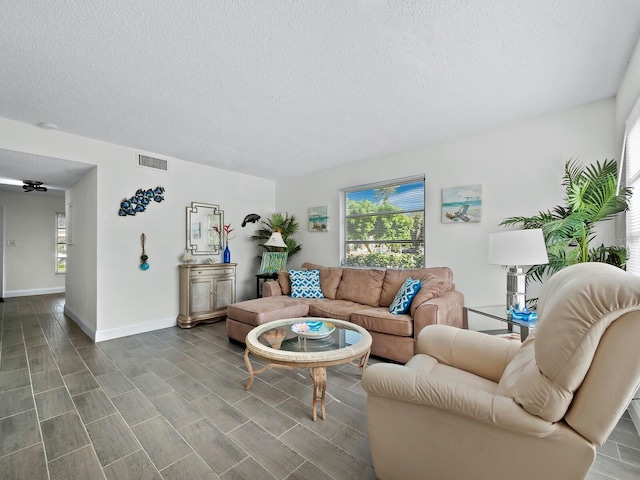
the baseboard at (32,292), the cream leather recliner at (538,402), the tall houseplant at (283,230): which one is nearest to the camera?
the cream leather recliner at (538,402)

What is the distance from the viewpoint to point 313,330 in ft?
7.99

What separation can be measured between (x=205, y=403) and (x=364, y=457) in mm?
1247

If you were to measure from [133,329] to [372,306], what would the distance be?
10.6 feet

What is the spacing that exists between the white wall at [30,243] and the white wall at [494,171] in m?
7.65

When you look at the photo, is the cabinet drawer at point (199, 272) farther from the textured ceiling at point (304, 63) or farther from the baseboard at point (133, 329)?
the textured ceiling at point (304, 63)

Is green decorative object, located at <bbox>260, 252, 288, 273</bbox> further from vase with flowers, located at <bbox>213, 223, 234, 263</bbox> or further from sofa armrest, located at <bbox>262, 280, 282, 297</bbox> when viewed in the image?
sofa armrest, located at <bbox>262, 280, 282, 297</bbox>

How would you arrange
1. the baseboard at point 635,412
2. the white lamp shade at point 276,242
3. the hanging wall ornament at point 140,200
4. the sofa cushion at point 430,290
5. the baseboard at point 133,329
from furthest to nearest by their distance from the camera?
the white lamp shade at point 276,242
the hanging wall ornament at point 140,200
the baseboard at point 133,329
the sofa cushion at point 430,290
the baseboard at point 635,412

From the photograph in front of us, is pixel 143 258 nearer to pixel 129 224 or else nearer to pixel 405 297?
pixel 129 224

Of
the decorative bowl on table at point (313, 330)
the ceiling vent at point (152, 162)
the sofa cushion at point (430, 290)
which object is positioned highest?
the ceiling vent at point (152, 162)

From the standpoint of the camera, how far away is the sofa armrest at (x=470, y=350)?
1.59 m

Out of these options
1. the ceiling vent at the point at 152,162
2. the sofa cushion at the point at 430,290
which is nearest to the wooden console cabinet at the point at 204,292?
the ceiling vent at the point at 152,162

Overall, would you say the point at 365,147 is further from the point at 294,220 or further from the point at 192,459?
the point at 192,459

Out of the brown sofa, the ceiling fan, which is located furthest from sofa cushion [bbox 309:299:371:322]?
the ceiling fan

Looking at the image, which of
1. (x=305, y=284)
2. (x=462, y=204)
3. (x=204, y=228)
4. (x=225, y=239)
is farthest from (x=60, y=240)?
(x=462, y=204)
